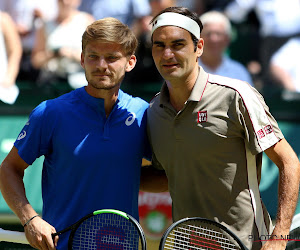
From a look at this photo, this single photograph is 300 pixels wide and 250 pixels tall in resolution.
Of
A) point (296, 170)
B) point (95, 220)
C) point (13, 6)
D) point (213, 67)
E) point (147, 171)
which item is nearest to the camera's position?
point (296, 170)

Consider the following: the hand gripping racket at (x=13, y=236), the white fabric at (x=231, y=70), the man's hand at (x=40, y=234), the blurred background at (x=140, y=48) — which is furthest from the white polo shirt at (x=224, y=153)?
the white fabric at (x=231, y=70)

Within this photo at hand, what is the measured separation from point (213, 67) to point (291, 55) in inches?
33.7

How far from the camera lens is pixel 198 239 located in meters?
3.41

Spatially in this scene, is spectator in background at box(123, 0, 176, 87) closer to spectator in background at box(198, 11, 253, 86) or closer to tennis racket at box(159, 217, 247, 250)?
spectator in background at box(198, 11, 253, 86)

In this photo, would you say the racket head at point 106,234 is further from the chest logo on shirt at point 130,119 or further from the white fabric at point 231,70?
the white fabric at point 231,70

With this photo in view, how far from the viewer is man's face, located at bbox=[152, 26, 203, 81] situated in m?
3.46

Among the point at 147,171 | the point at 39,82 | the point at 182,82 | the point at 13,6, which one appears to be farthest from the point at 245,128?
the point at 13,6

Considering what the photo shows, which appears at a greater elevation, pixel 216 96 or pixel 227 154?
pixel 216 96

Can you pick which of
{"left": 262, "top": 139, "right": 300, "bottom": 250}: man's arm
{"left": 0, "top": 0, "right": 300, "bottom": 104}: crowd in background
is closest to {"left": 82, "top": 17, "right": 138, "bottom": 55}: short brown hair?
{"left": 262, "top": 139, "right": 300, "bottom": 250}: man's arm

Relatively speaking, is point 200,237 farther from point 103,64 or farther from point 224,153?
point 103,64

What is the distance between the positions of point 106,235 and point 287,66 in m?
3.81

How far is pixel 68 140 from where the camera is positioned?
353cm

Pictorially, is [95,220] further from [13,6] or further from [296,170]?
[13,6]

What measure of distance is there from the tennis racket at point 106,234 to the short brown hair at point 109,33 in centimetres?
96
